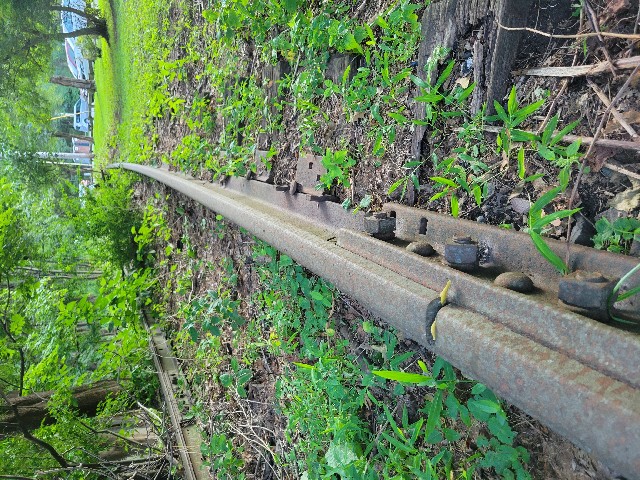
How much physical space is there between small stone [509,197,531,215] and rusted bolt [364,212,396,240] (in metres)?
0.47

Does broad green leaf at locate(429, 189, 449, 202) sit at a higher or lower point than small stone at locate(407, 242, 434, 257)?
higher

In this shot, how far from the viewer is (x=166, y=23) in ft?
19.8

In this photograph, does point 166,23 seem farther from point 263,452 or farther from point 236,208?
point 263,452

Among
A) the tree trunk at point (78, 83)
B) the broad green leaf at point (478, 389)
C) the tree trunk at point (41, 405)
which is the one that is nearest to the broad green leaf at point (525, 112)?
the broad green leaf at point (478, 389)

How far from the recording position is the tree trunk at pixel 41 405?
5.20m

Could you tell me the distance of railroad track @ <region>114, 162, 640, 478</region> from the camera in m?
0.79

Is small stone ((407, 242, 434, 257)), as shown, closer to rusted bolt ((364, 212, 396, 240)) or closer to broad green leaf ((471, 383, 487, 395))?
rusted bolt ((364, 212, 396, 240))

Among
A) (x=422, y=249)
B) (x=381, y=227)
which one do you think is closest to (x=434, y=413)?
(x=422, y=249)

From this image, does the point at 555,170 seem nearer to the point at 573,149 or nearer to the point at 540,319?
the point at 573,149

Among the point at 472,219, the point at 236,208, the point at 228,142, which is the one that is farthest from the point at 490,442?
the point at 228,142

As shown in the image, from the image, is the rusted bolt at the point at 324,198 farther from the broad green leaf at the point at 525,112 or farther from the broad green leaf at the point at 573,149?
the broad green leaf at the point at 573,149

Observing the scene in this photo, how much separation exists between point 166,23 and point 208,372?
4.78 meters

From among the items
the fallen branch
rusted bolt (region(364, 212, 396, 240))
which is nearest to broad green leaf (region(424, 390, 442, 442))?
rusted bolt (region(364, 212, 396, 240))

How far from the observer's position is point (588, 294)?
3.19 ft
